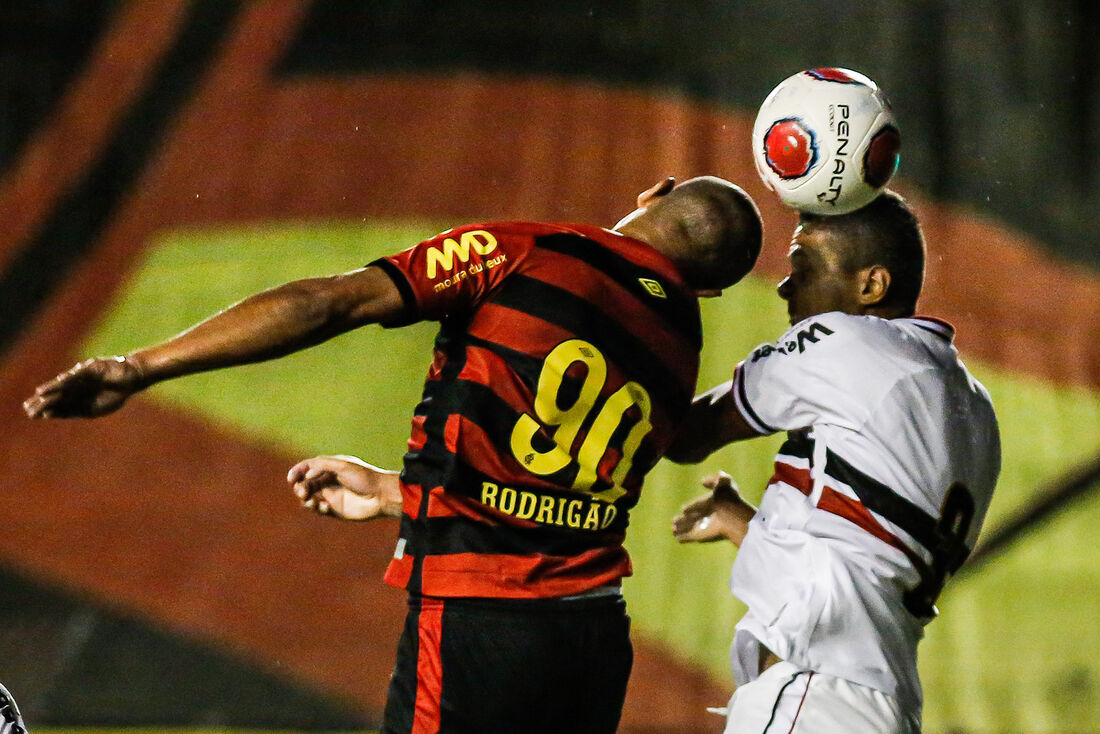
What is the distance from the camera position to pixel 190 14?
559 cm

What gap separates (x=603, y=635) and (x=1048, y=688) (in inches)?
122

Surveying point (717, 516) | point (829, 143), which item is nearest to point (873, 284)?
point (829, 143)

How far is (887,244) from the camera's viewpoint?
2584 millimetres

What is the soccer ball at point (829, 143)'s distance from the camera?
8.46 ft

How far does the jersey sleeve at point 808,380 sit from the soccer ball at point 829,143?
0.29 m

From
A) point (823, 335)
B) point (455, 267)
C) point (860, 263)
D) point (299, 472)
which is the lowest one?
point (299, 472)

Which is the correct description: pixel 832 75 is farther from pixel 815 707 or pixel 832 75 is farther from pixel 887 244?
pixel 815 707

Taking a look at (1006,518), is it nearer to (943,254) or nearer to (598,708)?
(943,254)

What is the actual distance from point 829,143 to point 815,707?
1164mm

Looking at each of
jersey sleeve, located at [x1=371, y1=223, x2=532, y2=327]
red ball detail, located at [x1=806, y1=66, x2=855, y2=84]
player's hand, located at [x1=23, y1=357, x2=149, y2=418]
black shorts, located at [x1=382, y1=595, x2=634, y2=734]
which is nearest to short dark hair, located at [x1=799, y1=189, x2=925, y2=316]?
red ball detail, located at [x1=806, y1=66, x2=855, y2=84]

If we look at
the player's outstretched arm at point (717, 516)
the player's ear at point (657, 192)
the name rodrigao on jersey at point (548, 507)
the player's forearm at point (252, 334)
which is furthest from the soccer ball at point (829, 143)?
the player's forearm at point (252, 334)

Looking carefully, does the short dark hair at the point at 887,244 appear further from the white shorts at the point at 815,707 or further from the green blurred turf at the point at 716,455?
the green blurred turf at the point at 716,455

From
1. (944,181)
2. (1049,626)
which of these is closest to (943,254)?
(944,181)

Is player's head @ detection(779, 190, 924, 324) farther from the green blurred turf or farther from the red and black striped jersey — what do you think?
the green blurred turf
